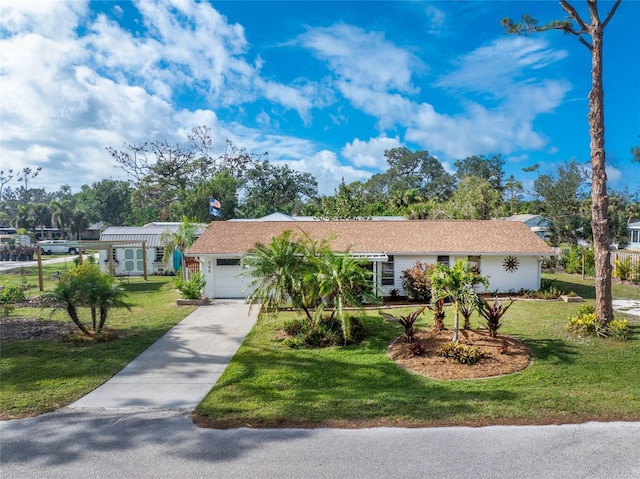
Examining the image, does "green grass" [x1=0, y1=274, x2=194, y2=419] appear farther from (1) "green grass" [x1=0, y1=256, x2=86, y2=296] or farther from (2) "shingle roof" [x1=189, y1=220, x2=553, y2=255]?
(1) "green grass" [x1=0, y1=256, x2=86, y2=296]

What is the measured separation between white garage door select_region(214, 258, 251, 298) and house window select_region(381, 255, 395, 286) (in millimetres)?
5894

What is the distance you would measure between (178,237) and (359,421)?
62.0ft

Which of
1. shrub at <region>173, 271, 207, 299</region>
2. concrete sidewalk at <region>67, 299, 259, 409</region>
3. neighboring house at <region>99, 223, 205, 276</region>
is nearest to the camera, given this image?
concrete sidewalk at <region>67, 299, 259, 409</region>

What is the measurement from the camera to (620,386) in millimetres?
7590

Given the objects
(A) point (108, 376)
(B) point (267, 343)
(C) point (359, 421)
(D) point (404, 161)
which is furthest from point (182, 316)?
(D) point (404, 161)

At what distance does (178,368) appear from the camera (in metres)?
9.09

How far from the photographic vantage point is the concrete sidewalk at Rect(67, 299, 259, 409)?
7.25m

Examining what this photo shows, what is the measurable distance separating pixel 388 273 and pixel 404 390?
1020cm

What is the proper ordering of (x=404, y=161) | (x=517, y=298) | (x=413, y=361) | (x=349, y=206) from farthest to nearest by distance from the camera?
1. (x=404, y=161)
2. (x=349, y=206)
3. (x=517, y=298)
4. (x=413, y=361)

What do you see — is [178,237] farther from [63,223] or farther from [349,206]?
[63,223]

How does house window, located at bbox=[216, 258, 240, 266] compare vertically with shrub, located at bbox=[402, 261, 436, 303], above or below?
above

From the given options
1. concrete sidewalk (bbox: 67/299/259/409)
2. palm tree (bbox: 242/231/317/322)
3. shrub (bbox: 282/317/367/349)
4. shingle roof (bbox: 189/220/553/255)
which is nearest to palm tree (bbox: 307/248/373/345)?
shrub (bbox: 282/317/367/349)

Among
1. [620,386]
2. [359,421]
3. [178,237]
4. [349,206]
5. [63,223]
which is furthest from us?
[63,223]

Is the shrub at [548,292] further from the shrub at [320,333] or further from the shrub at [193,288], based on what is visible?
the shrub at [193,288]
